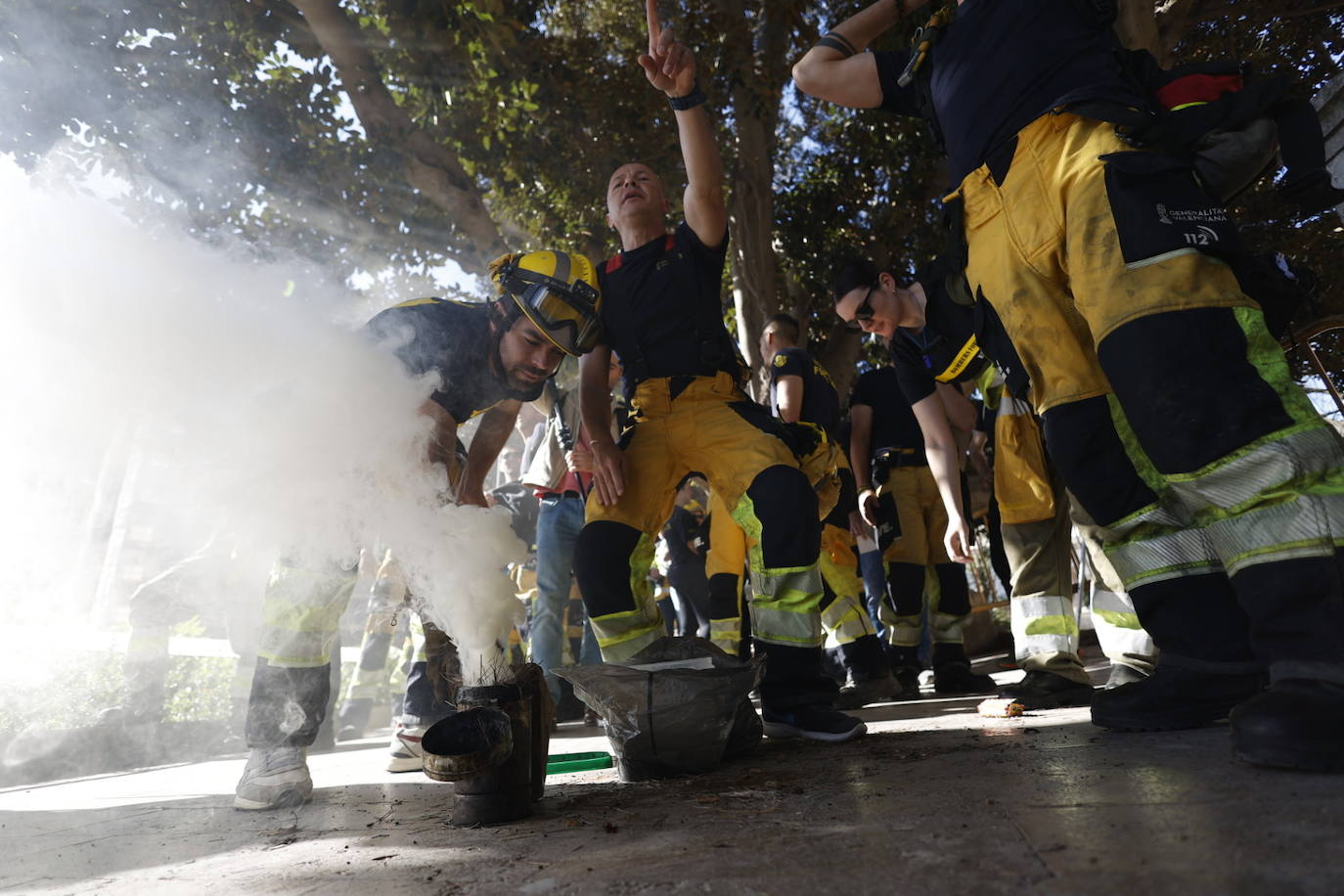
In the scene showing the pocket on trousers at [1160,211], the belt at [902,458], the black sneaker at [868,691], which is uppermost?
the belt at [902,458]

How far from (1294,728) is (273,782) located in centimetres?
250

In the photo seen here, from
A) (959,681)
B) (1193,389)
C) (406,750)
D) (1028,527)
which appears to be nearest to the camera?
(1193,389)

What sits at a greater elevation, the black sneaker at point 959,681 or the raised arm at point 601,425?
the raised arm at point 601,425

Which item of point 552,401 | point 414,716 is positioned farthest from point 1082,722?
point 552,401

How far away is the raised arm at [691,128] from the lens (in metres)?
2.78

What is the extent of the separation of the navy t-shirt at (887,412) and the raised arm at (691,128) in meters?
2.02

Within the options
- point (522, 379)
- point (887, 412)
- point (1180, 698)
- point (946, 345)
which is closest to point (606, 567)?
point (522, 379)

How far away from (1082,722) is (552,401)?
3496 millimetres

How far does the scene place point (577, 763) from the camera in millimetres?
2779

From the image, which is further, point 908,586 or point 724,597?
point 908,586

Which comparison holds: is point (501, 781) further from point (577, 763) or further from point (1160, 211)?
point (1160, 211)

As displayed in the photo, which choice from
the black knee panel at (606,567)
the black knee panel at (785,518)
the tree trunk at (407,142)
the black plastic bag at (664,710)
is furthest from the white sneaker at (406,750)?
the tree trunk at (407,142)

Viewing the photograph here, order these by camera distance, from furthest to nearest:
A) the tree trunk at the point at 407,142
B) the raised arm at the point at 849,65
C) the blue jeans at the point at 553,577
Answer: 1. the tree trunk at the point at 407,142
2. the blue jeans at the point at 553,577
3. the raised arm at the point at 849,65

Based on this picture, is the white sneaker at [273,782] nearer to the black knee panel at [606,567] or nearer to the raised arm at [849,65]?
the black knee panel at [606,567]
